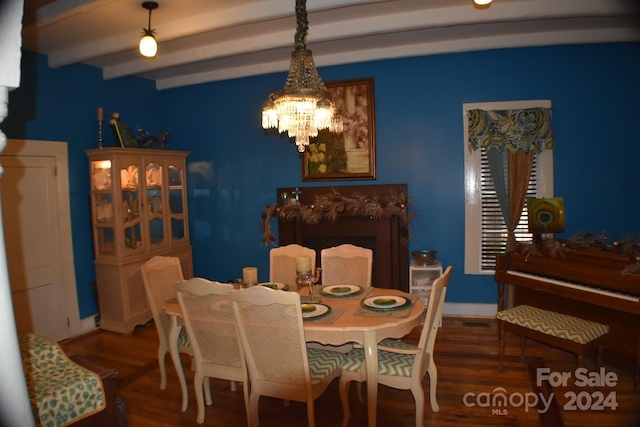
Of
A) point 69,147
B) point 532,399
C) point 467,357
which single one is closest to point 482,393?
point 532,399

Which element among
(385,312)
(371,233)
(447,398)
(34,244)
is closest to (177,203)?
(34,244)

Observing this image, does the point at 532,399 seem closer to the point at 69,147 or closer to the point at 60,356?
the point at 60,356

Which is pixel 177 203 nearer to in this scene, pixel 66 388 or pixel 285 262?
pixel 285 262

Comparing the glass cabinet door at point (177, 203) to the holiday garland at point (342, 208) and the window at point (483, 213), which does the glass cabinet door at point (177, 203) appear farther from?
the window at point (483, 213)

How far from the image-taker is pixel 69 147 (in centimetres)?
431

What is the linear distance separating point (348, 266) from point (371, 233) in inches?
43.4

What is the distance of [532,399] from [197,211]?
420 cm

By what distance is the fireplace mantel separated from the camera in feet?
14.6

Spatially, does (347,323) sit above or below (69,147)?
below

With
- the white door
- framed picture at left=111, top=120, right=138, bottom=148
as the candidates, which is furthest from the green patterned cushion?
framed picture at left=111, top=120, right=138, bottom=148

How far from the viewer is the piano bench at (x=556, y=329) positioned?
283 centimetres

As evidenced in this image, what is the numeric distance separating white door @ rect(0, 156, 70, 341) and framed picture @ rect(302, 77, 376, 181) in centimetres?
276

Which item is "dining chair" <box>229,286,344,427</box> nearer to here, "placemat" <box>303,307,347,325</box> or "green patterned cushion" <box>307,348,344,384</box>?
"green patterned cushion" <box>307,348,344,384</box>

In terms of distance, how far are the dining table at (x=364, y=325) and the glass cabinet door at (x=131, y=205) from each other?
6.44ft
